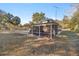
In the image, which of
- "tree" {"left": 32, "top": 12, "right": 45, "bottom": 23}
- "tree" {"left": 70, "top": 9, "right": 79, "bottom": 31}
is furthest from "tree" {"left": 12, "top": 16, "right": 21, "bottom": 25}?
"tree" {"left": 70, "top": 9, "right": 79, "bottom": 31}

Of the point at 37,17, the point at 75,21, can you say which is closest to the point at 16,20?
the point at 37,17

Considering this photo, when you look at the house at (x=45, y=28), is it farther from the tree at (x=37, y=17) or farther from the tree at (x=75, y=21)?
the tree at (x=75, y=21)

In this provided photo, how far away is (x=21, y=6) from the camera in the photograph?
19.4 feet

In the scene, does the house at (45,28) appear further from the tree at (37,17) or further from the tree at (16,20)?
the tree at (16,20)

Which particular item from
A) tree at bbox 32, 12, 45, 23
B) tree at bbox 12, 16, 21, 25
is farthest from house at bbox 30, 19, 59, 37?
tree at bbox 12, 16, 21, 25

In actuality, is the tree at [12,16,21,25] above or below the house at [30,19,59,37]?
above

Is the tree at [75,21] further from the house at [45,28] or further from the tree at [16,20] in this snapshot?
the tree at [16,20]

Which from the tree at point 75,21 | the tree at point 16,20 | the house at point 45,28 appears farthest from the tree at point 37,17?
the tree at point 75,21

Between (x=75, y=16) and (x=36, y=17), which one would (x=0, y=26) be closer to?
(x=36, y=17)

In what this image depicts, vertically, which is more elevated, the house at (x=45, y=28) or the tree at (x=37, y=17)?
the tree at (x=37, y=17)

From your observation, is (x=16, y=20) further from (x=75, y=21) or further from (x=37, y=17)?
(x=75, y=21)

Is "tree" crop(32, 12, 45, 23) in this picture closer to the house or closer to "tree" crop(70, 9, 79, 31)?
the house

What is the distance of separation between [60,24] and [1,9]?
641 millimetres

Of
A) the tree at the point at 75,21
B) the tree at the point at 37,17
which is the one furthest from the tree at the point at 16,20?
the tree at the point at 75,21
